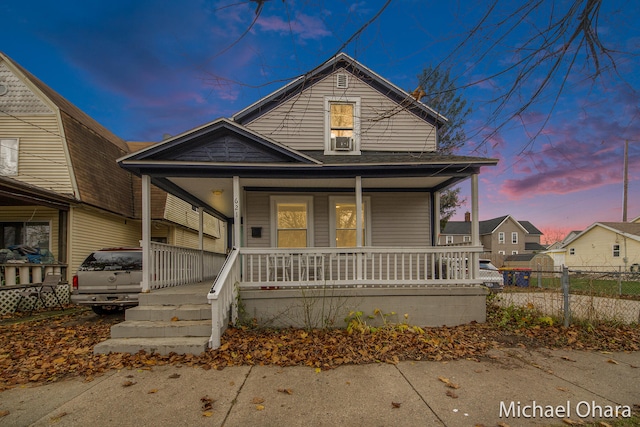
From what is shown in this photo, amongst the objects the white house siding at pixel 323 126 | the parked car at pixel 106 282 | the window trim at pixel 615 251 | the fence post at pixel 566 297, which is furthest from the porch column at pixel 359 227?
the window trim at pixel 615 251

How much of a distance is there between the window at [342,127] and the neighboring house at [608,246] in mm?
23188

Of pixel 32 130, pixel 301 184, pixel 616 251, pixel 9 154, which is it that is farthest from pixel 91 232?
pixel 616 251

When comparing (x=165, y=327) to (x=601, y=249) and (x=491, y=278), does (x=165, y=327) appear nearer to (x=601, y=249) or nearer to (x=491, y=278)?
(x=491, y=278)

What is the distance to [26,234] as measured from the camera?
34.9 feet

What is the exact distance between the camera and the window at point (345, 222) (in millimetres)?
8852

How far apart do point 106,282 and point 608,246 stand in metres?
35.9

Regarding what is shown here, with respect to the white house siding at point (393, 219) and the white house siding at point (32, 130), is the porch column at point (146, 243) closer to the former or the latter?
the white house siding at point (393, 219)

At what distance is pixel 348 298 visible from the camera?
637 centimetres

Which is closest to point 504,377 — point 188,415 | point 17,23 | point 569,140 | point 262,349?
point 569,140

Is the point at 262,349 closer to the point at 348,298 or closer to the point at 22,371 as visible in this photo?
the point at 348,298

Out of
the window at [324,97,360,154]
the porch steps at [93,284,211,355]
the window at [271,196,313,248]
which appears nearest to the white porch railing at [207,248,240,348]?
the porch steps at [93,284,211,355]

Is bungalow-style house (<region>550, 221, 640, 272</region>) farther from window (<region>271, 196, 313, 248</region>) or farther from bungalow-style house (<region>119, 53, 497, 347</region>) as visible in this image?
window (<region>271, 196, 313, 248</region>)

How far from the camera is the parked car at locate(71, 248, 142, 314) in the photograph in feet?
22.4

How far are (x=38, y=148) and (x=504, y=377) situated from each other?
1426 centimetres
